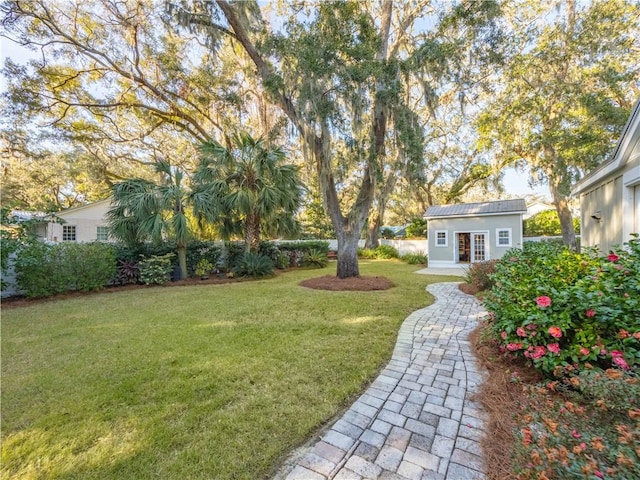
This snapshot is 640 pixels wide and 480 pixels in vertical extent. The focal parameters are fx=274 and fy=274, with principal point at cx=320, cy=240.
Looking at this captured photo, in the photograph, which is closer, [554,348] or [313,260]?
[554,348]

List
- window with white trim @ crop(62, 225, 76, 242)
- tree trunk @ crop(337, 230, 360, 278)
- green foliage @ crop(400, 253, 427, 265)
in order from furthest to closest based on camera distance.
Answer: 1. green foliage @ crop(400, 253, 427, 265)
2. window with white trim @ crop(62, 225, 76, 242)
3. tree trunk @ crop(337, 230, 360, 278)

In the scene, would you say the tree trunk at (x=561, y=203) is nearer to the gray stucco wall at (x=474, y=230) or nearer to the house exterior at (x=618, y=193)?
the gray stucco wall at (x=474, y=230)

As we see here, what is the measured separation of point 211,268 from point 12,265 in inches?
181

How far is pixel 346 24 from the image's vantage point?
671 cm

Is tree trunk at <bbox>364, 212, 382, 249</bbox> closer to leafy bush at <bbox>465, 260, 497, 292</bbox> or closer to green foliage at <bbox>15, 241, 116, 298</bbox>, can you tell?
leafy bush at <bbox>465, 260, 497, 292</bbox>

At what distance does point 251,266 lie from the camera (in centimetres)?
900

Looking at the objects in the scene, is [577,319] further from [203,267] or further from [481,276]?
[203,267]

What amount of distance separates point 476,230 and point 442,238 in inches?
56.7

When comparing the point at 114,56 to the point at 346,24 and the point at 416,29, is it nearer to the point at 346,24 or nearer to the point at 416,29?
the point at 346,24

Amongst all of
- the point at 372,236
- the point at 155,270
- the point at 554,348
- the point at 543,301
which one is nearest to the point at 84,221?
the point at 155,270

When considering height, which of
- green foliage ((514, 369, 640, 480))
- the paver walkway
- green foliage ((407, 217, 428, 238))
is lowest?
the paver walkway

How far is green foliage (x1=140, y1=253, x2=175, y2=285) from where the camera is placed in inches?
312

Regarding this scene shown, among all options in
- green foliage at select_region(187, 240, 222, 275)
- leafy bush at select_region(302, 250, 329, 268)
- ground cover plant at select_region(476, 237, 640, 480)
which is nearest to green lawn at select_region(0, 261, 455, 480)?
ground cover plant at select_region(476, 237, 640, 480)

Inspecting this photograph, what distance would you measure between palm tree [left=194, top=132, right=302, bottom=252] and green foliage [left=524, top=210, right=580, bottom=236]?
1627 centimetres
